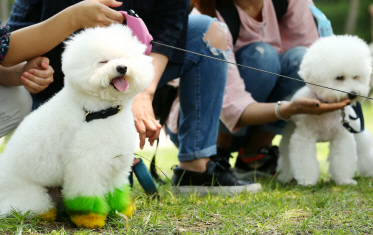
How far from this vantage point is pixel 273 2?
2221 millimetres

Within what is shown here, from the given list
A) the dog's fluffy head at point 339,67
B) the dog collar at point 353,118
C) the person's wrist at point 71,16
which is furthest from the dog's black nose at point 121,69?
the dog collar at point 353,118

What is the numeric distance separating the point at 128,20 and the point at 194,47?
1.90 feet

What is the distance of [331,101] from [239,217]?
2.97ft

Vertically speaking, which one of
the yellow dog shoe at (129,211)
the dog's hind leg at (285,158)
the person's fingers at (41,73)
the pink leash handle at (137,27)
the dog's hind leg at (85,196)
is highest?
the pink leash handle at (137,27)

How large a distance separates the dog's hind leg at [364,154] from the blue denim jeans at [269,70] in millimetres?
434

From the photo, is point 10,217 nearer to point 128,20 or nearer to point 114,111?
point 114,111

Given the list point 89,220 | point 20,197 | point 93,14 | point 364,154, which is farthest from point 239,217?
point 364,154

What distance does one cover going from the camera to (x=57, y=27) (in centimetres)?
116

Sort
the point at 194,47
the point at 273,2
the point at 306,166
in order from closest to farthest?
the point at 194,47
the point at 306,166
the point at 273,2

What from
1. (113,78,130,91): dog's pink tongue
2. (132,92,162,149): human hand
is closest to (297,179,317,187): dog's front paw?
(132,92,162,149): human hand

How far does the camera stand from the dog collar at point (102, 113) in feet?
3.53

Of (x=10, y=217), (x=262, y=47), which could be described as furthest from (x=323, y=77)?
(x=10, y=217)

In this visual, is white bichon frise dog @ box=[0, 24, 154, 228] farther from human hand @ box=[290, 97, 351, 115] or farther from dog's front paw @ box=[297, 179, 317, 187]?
dog's front paw @ box=[297, 179, 317, 187]

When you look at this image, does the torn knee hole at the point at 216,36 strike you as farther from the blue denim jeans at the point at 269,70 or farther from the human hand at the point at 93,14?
the human hand at the point at 93,14
